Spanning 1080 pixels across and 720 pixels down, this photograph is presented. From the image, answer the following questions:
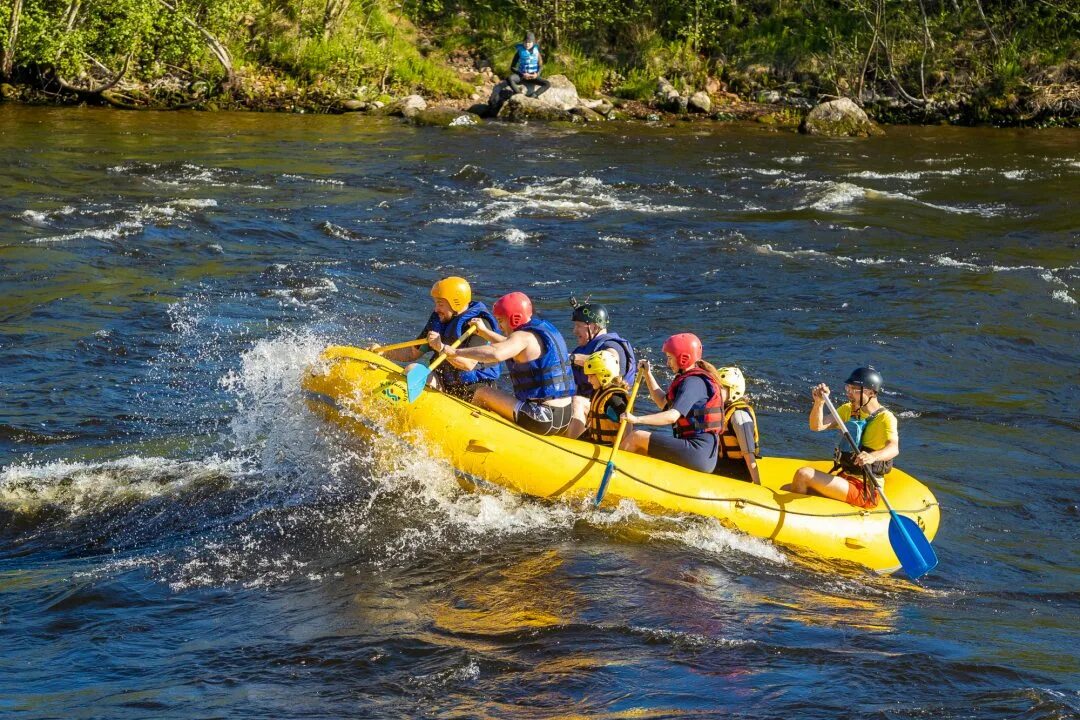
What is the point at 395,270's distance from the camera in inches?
580

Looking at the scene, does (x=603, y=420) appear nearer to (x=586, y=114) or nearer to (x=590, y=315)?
(x=590, y=315)

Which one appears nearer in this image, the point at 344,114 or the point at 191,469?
the point at 191,469

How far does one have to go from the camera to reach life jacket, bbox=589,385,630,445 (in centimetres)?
820

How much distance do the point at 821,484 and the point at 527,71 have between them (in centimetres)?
2078

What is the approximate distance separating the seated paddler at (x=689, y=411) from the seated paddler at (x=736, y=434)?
0.25ft

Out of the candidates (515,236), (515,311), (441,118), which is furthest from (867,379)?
(441,118)

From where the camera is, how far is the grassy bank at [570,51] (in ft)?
82.8

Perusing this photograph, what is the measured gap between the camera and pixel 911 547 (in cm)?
755

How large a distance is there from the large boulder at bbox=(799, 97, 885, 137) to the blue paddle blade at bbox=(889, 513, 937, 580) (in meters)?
19.3

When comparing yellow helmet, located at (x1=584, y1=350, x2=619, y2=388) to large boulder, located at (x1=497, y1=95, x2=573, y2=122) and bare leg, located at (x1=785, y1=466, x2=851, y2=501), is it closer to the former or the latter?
bare leg, located at (x1=785, y1=466, x2=851, y2=501)

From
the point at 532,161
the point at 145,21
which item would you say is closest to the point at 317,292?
the point at 532,161

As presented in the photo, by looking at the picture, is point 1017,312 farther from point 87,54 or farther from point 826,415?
point 87,54

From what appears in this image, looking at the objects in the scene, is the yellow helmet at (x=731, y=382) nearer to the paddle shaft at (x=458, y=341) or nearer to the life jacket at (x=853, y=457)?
the life jacket at (x=853, y=457)

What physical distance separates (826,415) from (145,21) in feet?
61.0
